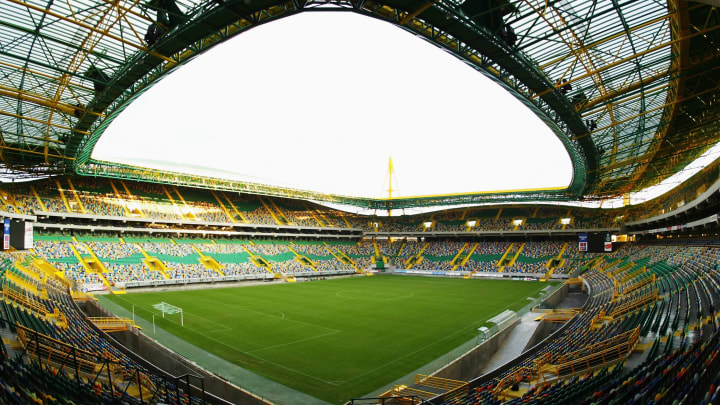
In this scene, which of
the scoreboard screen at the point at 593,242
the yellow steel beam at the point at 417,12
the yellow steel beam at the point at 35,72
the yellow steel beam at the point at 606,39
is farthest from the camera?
the scoreboard screen at the point at 593,242

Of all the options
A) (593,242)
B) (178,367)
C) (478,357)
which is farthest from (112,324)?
(593,242)

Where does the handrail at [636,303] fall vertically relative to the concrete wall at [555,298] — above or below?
above

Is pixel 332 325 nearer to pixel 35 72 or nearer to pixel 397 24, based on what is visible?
pixel 397 24

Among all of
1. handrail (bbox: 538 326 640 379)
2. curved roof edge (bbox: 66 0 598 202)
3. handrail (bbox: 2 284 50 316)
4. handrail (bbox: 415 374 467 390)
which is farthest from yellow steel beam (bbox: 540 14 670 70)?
handrail (bbox: 2 284 50 316)

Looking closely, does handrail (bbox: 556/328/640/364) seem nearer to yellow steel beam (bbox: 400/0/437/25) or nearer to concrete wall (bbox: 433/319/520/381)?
concrete wall (bbox: 433/319/520/381)

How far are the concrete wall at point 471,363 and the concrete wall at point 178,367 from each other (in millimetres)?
6936

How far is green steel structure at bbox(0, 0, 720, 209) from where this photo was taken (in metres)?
14.5

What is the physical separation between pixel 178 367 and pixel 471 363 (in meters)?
11.9

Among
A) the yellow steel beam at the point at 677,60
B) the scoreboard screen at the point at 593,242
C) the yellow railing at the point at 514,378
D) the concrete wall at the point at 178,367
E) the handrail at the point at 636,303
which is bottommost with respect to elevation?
the concrete wall at the point at 178,367

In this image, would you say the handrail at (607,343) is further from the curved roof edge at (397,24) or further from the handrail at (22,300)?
the handrail at (22,300)

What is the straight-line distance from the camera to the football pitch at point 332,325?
17.0 metres

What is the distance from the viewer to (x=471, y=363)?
17.2m

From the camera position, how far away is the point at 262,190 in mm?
53594

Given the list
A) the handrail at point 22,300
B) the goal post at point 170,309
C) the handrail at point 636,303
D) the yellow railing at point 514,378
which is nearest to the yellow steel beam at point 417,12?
the yellow railing at point 514,378
